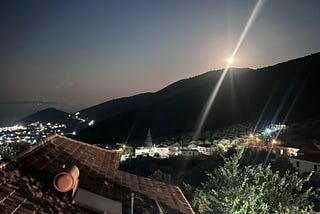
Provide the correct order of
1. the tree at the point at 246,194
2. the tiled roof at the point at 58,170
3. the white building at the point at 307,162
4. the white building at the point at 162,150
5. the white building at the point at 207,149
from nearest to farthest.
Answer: the tiled roof at the point at 58,170, the tree at the point at 246,194, the white building at the point at 307,162, the white building at the point at 207,149, the white building at the point at 162,150

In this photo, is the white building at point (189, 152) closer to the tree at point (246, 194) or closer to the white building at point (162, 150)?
the white building at point (162, 150)

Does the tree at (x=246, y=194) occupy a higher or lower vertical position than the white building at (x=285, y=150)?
higher

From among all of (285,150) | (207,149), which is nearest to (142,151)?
(207,149)

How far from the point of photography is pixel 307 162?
160ft

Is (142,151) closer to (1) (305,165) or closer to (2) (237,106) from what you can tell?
(2) (237,106)

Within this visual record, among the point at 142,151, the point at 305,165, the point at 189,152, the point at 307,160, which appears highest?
the point at 307,160

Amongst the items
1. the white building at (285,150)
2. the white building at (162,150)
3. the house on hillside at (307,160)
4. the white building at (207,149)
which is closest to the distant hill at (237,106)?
the white building at (162,150)

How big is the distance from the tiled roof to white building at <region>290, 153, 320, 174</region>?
40967 mm

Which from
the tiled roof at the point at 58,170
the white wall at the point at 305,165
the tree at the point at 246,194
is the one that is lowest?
the white wall at the point at 305,165

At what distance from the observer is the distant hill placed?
317 ft

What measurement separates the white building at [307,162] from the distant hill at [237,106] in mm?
37190

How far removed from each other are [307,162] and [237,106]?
5782cm

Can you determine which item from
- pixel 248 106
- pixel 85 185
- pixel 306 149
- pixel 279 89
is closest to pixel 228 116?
pixel 248 106

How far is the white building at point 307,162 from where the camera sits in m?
47.9
